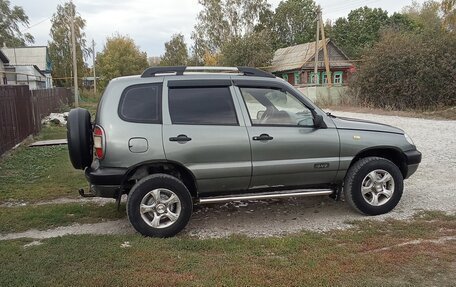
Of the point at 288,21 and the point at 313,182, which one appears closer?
the point at 313,182

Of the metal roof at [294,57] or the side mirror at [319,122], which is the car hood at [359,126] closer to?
the side mirror at [319,122]

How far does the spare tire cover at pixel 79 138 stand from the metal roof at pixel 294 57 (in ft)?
133

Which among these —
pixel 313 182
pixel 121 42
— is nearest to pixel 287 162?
pixel 313 182

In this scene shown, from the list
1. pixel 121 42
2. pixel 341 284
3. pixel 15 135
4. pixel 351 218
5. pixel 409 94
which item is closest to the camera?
pixel 341 284

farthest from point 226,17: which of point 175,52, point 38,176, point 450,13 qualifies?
point 38,176

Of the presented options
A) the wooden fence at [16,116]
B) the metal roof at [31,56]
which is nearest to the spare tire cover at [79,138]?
the wooden fence at [16,116]

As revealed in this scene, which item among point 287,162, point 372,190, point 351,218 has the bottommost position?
point 351,218

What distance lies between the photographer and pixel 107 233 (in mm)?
Result: 4902

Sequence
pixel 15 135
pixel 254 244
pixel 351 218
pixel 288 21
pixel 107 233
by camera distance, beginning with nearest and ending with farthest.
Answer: pixel 254 244 < pixel 107 233 < pixel 351 218 < pixel 15 135 < pixel 288 21

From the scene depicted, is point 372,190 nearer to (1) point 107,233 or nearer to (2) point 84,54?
(1) point 107,233

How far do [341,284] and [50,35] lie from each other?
A: 6276cm

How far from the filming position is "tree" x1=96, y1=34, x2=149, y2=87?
51.8 meters

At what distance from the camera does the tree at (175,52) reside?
66188 mm

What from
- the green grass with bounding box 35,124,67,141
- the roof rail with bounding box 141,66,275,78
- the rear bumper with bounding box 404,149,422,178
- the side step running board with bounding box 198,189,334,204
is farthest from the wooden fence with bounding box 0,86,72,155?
the rear bumper with bounding box 404,149,422,178
